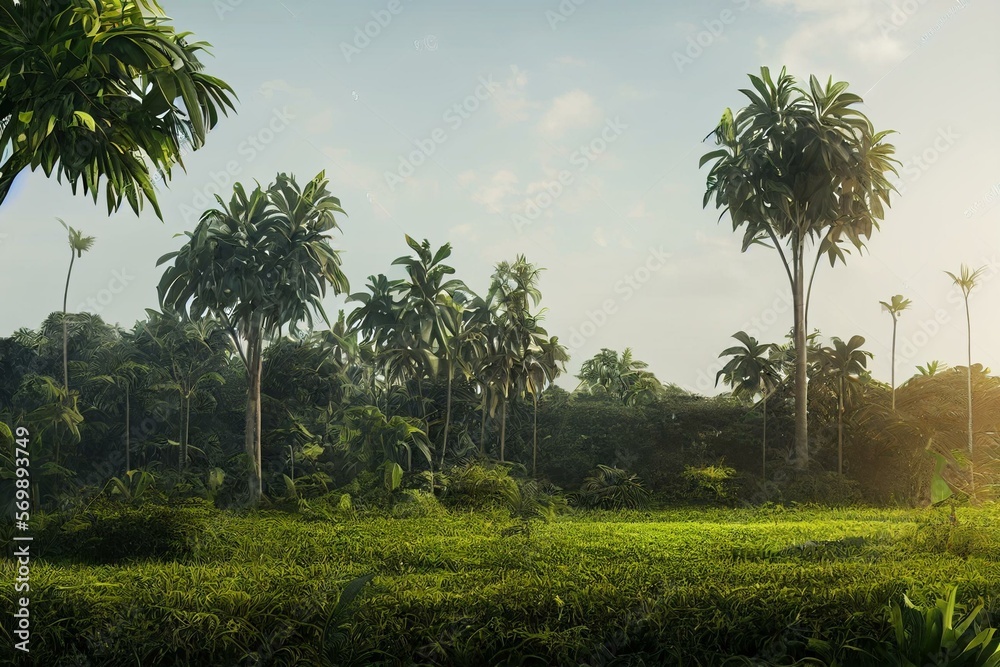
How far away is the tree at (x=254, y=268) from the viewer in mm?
22812

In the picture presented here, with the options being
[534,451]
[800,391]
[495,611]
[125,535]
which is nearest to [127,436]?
[534,451]

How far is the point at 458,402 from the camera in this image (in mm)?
30188

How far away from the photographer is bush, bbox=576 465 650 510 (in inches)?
851

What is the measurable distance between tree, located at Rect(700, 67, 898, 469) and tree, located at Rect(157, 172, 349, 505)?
14059 mm

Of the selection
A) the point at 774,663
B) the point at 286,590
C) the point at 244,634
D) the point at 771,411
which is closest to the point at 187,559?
the point at 286,590

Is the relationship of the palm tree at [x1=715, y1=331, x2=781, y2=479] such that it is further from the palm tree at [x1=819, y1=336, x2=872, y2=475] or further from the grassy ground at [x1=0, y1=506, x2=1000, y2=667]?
the grassy ground at [x1=0, y1=506, x2=1000, y2=667]

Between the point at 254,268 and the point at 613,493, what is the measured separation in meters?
12.2

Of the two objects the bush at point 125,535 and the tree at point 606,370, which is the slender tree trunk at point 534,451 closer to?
the tree at point 606,370

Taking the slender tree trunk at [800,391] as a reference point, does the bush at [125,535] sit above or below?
below

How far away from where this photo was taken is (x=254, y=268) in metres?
23.1

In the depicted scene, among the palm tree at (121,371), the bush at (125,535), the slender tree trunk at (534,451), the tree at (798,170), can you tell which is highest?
the tree at (798,170)

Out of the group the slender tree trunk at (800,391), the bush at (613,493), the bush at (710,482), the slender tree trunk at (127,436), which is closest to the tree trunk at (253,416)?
the slender tree trunk at (127,436)

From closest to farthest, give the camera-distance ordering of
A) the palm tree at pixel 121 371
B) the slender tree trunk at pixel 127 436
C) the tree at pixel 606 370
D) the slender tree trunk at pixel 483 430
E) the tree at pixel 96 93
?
1. the tree at pixel 96 93
2. the slender tree trunk at pixel 127 436
3. the palm tree at pixel 121 371
4. the slender tree trunk at pixel 483 430
5. the tree at pixel 606 370

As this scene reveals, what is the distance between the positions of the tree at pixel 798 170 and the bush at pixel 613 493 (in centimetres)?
689
